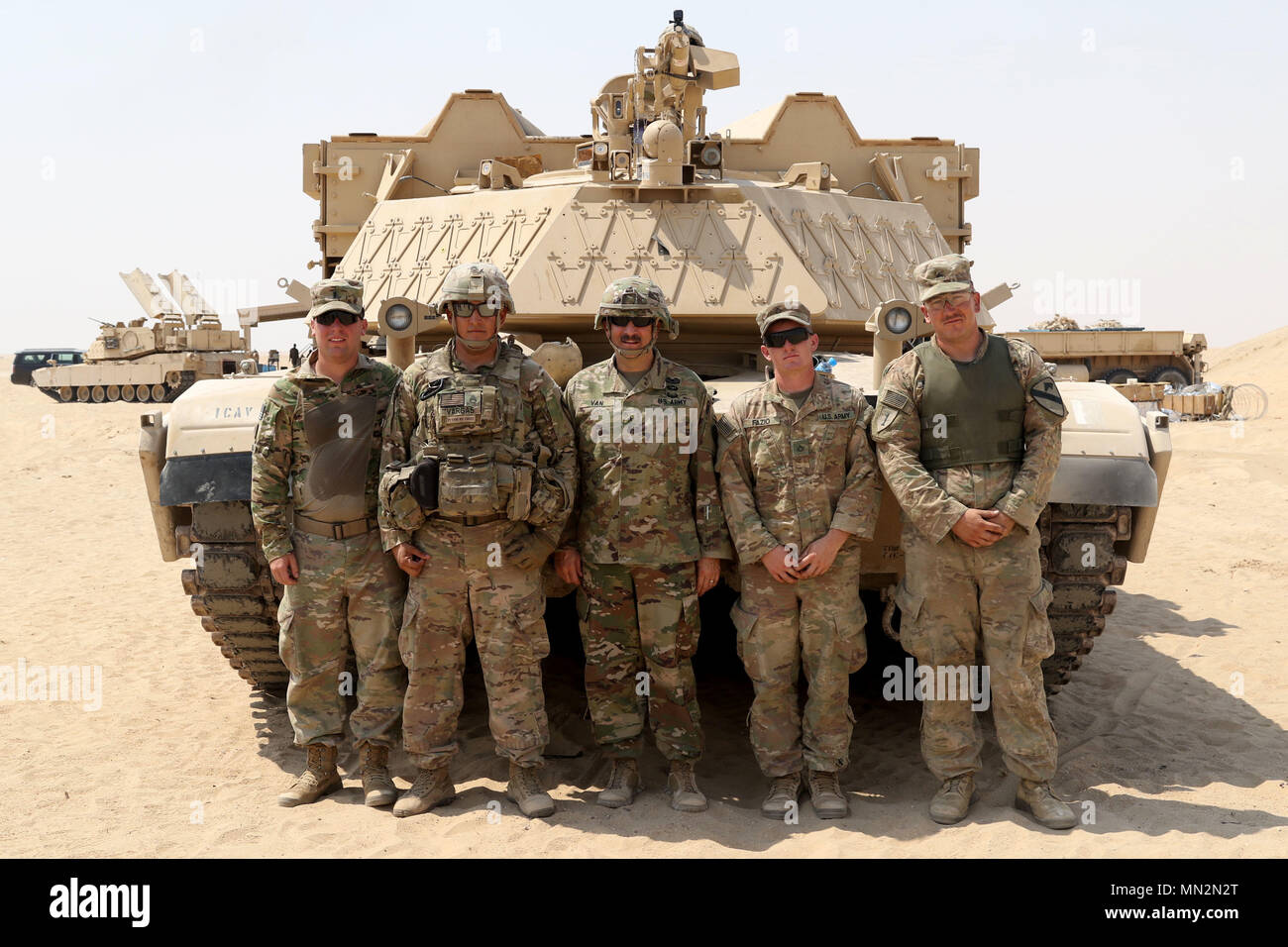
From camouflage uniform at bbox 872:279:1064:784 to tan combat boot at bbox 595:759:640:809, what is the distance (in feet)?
3.89

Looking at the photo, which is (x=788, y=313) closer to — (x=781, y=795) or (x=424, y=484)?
(x=424, y=484)

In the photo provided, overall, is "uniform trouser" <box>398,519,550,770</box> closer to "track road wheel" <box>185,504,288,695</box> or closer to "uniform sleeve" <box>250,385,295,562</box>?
"uniform sleeve" <box>250,385,295,562</box>

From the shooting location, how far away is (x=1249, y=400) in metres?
27.3

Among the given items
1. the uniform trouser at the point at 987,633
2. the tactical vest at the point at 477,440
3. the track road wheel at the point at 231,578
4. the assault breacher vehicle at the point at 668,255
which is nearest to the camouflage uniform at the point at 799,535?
the uniform trouser at the point at 987,633

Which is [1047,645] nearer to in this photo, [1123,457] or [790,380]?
[1123,457]

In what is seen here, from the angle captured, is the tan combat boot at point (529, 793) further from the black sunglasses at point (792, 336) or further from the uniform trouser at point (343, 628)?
the black sunglasses at point (792, 336)

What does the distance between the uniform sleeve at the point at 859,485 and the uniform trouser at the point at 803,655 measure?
0.46 ft

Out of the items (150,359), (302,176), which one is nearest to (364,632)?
(302,176)

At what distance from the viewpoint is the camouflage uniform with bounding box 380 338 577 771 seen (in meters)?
4.14

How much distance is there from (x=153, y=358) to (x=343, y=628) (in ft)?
90.1

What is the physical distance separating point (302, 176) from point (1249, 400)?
2549cm

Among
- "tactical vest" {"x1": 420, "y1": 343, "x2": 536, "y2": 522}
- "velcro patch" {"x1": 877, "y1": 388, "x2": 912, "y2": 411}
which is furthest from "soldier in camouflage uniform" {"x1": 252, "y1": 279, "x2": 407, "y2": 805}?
"velcro patch" {"x1": 877, "y1": 388, "x2": 912, "y2": 411}

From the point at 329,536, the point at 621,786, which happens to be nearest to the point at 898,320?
the point at 621,786

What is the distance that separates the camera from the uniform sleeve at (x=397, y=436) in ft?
13.8
